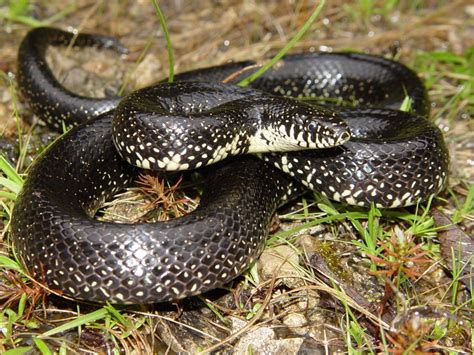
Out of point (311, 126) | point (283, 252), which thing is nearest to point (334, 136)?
point (311, 126)

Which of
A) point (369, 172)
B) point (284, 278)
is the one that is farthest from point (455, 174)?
point (284, 278)

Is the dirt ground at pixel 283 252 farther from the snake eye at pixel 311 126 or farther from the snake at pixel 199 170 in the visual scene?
the snake eye at pixel 311 126

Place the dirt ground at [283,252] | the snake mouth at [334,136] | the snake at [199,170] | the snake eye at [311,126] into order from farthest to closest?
the snake eye at [311,126] → the snake mouth at [334,136] → the dirt ground at [283,252] → the snake at [199,170]

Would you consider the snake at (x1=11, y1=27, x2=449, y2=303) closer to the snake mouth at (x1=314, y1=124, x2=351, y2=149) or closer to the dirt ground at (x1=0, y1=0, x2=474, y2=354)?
the snake mouth at (x1=314, y1=124, x2=351, y2=149)

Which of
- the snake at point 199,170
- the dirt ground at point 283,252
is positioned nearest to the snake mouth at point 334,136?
the snake at point 199,170

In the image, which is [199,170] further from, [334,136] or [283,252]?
[334,136]

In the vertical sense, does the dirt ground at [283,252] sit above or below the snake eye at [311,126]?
below

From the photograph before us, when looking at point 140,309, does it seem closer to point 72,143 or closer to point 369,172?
point 72,143
